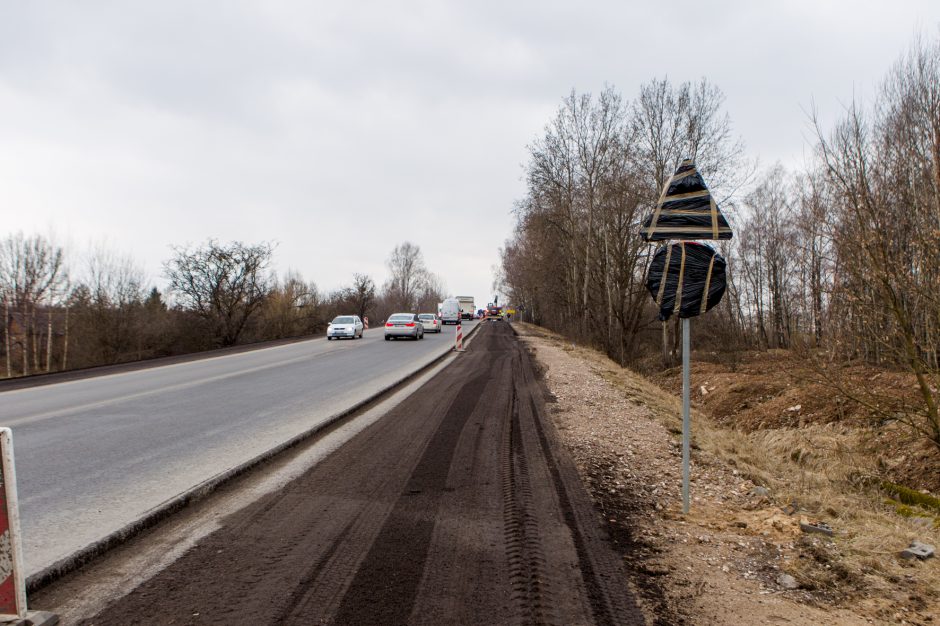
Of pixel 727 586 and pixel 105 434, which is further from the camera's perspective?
pixel 105 434

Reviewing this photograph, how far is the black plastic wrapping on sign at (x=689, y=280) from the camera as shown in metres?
5.02

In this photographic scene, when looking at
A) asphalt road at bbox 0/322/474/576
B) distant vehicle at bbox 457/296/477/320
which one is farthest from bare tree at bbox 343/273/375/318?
asphalt road at bbox 0/322/474/576

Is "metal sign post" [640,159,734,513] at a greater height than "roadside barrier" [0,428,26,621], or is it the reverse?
"metal sign post" [640,159,734,513]

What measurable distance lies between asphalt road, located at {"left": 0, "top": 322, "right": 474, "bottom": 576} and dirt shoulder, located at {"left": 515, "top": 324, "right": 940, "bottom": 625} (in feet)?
13.4

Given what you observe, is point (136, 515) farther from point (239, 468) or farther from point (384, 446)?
point (384, 446)

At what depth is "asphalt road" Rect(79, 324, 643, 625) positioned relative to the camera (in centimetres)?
304

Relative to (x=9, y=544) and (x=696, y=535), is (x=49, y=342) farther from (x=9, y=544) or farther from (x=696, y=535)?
(x=696, y=535)

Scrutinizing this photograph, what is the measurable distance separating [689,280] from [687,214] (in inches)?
24.5

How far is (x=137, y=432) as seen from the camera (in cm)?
805

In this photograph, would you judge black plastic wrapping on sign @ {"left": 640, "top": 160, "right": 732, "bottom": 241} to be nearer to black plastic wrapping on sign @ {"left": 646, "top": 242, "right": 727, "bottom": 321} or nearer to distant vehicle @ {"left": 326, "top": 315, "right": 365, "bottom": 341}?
black plastic wrapping on sign @ {"left": 646, "top": 242, "right": 727, "bottom": 321}

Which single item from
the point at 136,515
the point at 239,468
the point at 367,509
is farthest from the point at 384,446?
the point at 136,515

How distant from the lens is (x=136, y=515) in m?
4.50

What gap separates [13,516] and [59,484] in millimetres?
3348

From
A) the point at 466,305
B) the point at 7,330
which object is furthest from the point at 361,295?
the point at 7,330
